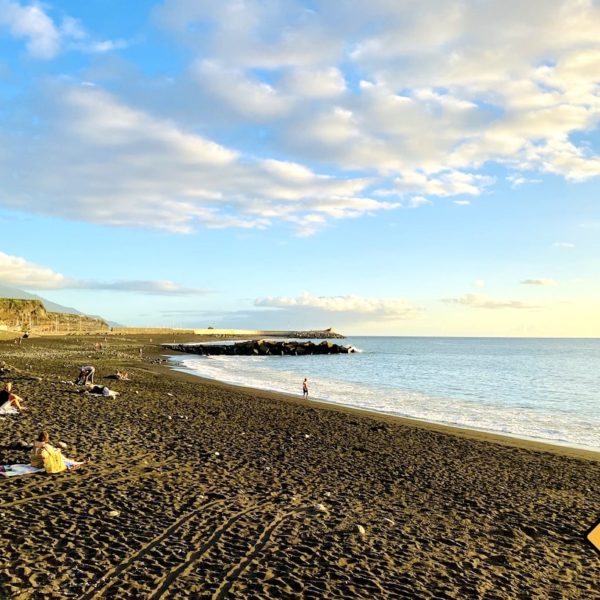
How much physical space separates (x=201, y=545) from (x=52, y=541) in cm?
236

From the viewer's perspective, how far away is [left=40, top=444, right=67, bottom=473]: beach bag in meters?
11.3

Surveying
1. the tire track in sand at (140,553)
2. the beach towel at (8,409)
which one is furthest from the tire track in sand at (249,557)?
the beach towel at (8,409)

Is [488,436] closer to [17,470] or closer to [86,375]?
[17,470]

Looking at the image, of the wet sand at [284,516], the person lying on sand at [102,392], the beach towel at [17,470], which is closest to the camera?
the wet sand at [284,516]

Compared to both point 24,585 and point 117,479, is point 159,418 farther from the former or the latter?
point 24,585

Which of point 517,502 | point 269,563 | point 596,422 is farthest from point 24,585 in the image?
point 596,422

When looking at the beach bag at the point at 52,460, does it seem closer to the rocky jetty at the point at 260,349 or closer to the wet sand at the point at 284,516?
the wet sand at the point at 284,516

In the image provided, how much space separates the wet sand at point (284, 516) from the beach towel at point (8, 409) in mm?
579

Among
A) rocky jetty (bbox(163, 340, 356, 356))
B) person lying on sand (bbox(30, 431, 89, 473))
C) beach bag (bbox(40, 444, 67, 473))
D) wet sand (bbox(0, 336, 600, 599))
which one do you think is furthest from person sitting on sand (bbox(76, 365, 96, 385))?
rocky jetty (bbox(163, 340, 356, 356))

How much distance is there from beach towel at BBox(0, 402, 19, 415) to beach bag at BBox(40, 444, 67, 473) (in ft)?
22.2

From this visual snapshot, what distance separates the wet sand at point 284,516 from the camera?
24.1 feet

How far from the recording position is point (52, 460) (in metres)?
11.5

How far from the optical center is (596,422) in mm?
28359

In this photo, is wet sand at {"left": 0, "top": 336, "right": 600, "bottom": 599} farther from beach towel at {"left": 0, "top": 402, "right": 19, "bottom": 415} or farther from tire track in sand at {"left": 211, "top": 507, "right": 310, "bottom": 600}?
beach towel at {"left": 0, "top": 402, "right": 19, "bottom": 415}
